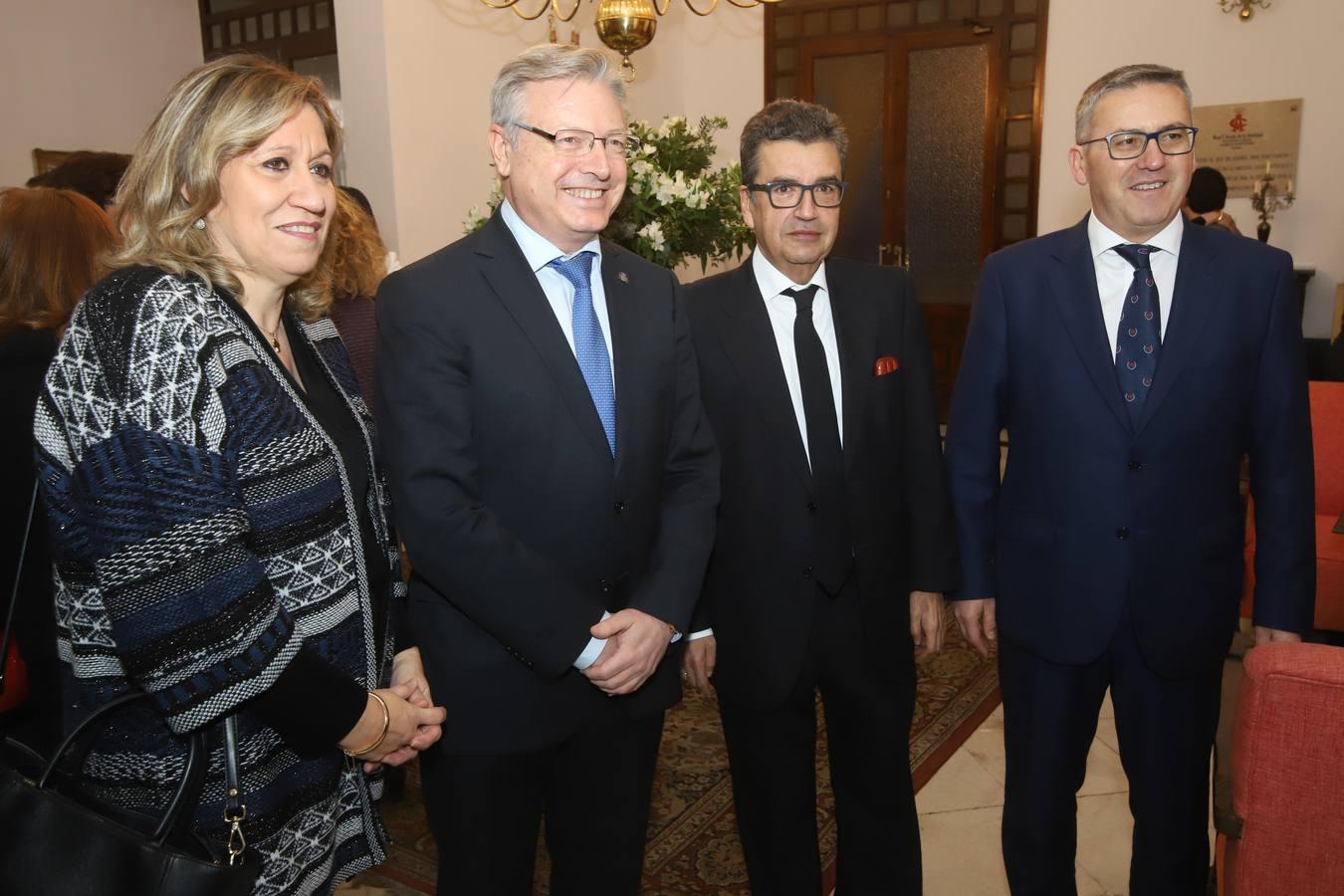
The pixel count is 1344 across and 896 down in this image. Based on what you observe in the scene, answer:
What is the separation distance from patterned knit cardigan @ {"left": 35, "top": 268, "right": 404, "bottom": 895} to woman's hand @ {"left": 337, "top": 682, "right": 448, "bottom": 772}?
0.06 m

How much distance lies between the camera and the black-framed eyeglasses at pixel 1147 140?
1.89 meters

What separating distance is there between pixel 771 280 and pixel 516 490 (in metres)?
0.77

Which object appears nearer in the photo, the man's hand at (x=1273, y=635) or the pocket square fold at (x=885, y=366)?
the man's hand at (x=1273, y=635)

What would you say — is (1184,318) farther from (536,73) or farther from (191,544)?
(191,544)

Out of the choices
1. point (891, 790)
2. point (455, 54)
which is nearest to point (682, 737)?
point (891, 790)

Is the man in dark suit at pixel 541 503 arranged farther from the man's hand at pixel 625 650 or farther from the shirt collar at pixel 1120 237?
the shirt collar at pixel 1120 237

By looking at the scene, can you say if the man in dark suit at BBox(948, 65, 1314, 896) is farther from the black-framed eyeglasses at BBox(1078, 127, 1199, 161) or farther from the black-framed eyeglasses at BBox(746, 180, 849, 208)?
the black-framed eyeglasses at BBox(746, 180, 849, 208)

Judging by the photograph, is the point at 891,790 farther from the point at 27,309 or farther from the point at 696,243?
the point at 27,309

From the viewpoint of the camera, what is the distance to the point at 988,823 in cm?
290

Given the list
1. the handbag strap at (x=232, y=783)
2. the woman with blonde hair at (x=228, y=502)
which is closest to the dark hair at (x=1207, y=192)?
the woman with blonde hair at (x=228, y=502)

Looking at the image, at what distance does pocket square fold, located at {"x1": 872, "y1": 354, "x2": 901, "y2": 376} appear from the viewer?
82.3 inches

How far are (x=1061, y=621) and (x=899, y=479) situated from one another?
422 millimetres

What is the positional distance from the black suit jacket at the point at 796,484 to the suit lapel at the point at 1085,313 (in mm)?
304

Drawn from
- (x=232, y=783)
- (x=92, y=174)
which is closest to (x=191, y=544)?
(x=232, y=783)
